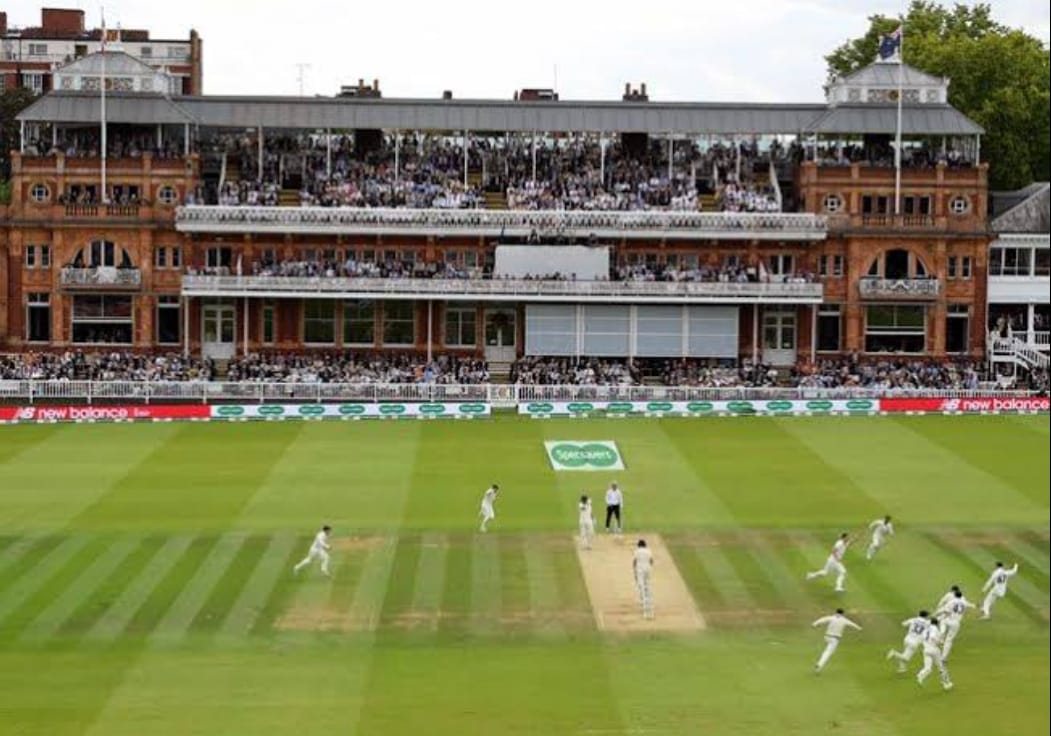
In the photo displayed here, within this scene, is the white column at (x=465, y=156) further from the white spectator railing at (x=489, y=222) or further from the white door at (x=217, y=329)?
the white door at (x=217, y=329)

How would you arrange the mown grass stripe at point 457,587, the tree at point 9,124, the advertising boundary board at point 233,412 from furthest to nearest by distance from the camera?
the advertising boundary board at point 233,412
the tree at point 9,124
the mown grass stripe at point 457,587

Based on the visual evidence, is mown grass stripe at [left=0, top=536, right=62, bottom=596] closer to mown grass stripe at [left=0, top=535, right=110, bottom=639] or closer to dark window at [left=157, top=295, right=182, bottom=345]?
mown grass stripe at [left=0, top=535, right=110, bottom=639]

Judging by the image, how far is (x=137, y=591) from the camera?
26.5 m

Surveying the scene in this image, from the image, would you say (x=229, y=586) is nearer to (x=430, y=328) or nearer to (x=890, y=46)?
(x=890, y=46)

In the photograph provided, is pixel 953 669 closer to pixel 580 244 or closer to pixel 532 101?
pixel 580 244

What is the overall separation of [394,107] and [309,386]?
1243cm

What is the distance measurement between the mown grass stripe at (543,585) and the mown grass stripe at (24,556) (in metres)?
7.43

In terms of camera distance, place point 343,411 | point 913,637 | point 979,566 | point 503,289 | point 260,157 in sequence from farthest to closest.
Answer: point 260,157, point 503,289, point 343,411, point 979,566, point 913,637

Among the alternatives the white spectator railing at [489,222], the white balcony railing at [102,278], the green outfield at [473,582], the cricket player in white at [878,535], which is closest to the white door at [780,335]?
the white spectator railing at [489,222]

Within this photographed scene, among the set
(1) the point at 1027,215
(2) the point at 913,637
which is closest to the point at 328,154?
(1) the point at 1027,215

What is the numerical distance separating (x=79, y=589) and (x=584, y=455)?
16063 mm

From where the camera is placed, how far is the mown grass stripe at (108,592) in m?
24.3

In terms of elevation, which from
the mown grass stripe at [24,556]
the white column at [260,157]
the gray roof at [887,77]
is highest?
the gray roof at [887,77]

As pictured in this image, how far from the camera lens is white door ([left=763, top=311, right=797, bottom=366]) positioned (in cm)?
5472
